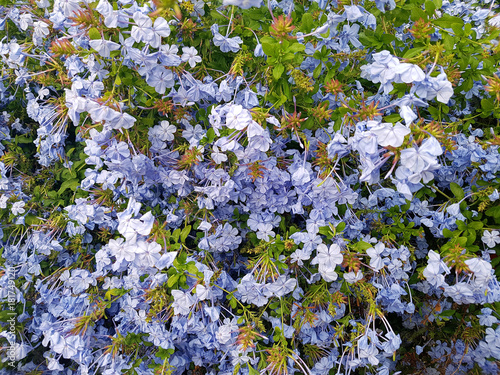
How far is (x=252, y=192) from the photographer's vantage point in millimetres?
1768

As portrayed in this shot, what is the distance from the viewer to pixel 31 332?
6.64 ft

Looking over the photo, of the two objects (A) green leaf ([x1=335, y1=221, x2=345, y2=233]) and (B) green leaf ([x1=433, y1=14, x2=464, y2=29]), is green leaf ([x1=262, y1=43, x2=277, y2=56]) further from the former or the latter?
(A) green leaf ([x1=335, y1=221, x2=345, y2=233])

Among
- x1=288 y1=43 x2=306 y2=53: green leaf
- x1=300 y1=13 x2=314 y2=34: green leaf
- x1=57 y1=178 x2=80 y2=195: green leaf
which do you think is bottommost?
x1=57 y1=178 x2=80 y2=195: green leaf

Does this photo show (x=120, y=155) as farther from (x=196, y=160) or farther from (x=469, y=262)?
(x=469, y=262)

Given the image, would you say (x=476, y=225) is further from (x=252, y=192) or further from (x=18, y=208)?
(x=18, y=208)

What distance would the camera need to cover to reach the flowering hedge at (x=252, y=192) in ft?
4.57

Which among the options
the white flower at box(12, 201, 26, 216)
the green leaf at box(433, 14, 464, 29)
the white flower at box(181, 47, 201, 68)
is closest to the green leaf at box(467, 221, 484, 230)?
the green leaf at box(433, 14, 464, 29)

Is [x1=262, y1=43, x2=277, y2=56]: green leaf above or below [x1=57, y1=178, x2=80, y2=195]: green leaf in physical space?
above

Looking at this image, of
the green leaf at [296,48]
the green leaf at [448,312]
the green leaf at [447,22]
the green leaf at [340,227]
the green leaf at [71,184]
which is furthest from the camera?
the green leaf at [71,184]

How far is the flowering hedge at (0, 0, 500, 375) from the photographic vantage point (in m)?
1.39

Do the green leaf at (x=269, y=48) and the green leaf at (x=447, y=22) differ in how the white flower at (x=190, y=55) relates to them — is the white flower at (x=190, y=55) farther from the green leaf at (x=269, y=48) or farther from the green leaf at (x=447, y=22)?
the green leaf at (x=447, y=22)

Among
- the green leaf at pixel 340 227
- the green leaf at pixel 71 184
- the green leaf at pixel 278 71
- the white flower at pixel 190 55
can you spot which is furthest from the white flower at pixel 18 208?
the green leaf at pixel 340 227

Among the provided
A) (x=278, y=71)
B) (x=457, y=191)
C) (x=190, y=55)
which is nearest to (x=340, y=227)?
(x=457, y=191)

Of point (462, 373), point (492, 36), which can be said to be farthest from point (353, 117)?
point (462, 373)
